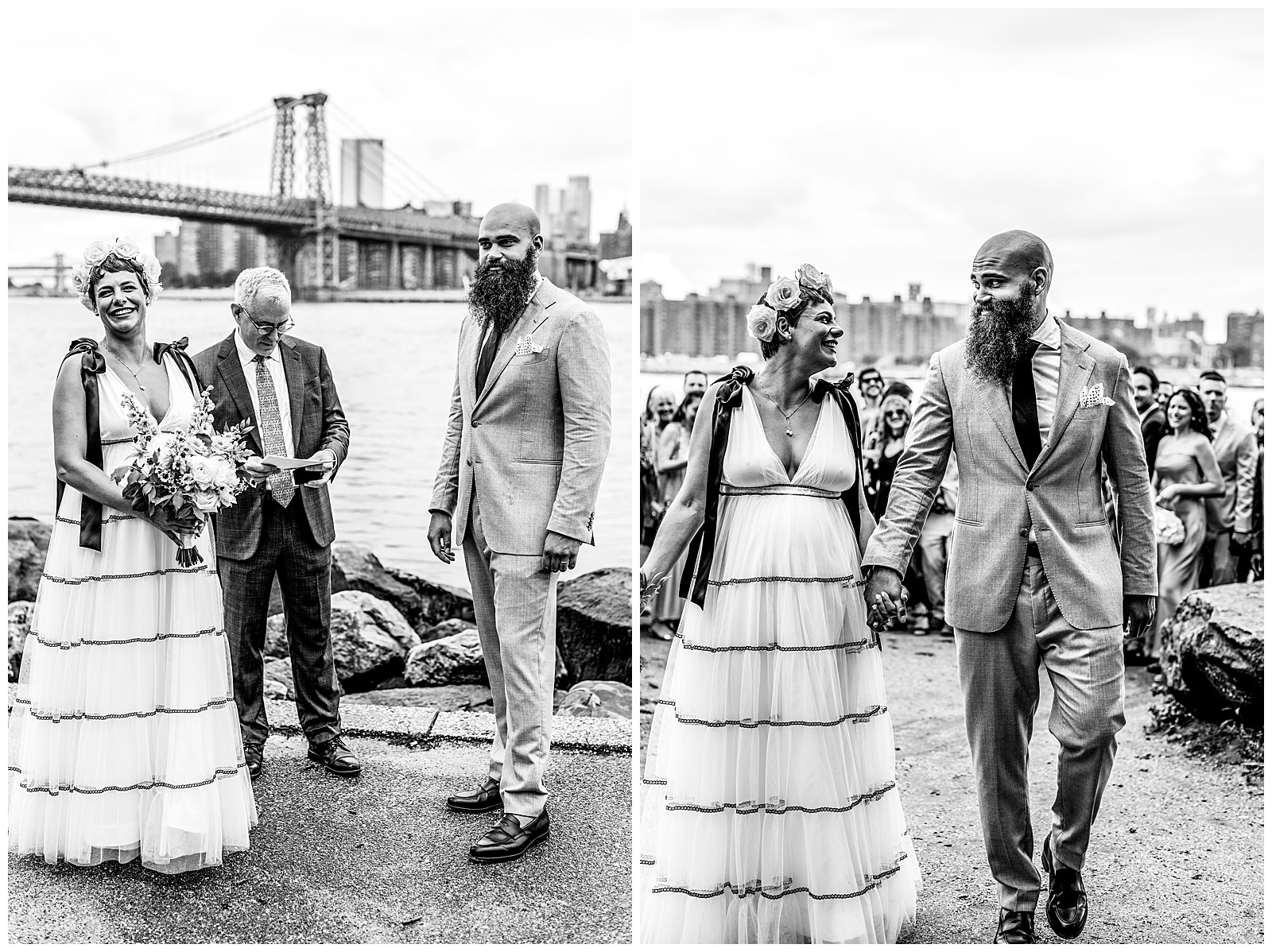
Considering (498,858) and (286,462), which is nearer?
(498,858)

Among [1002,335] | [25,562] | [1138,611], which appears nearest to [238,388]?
[1002,335]

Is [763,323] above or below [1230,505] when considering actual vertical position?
above

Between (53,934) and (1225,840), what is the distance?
4.02 metres

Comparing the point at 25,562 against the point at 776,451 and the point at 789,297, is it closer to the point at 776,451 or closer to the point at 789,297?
the point at 776,451

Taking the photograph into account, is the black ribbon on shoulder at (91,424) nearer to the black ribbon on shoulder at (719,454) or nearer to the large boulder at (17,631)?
the black ribbon on shoulder at (719,454)

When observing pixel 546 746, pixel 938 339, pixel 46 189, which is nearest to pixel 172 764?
pixel 546 746

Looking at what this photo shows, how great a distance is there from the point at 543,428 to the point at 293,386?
A: 4.05 feet

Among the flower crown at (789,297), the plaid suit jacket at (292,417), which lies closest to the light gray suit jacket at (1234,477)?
the flower crown at (789,297)

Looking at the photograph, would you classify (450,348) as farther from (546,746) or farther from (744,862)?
(744,862)

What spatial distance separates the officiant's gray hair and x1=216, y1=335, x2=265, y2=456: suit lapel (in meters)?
0.22

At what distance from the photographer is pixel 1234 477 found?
24.1 ft

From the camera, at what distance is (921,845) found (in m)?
4.20

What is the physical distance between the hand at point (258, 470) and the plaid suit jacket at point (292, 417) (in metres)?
0.13

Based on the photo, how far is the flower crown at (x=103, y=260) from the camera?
3.68 meters
